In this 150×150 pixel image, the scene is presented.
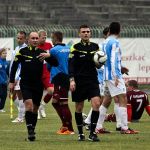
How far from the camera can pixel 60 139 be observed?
682 inches

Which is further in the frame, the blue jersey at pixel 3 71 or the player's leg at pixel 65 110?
the blue jersey at pixel 3 71

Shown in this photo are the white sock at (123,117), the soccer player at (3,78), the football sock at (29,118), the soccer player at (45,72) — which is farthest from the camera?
the soccer player at (3,78)

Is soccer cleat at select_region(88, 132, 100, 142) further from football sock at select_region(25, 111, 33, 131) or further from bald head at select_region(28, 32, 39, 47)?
bald head at select_region(28, 32, 39, 47)

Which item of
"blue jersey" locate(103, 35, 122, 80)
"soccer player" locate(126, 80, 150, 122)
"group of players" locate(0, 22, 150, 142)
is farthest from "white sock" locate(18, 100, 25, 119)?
"blue jersey" locate(103, 35, 122, 80)

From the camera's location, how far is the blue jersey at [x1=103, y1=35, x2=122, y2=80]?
1827 centimetres

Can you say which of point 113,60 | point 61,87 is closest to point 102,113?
point 61,87

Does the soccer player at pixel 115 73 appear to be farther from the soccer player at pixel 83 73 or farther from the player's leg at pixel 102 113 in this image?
the soccer player at pixel 83 73

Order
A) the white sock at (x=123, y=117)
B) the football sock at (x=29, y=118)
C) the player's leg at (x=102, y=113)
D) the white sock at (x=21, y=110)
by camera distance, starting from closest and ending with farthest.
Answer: the football sock at (x=29, y=118)
the white sock at (x=123, y=117)
the player's leg at (x=102, y=113)
the white sock at (x=21, y=110)

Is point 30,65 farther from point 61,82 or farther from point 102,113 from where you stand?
point 102,113

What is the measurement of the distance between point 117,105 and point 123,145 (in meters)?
2.94

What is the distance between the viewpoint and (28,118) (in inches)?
669

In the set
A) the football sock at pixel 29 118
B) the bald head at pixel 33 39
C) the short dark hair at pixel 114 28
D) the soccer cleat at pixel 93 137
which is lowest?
the soccer cleat at pixel 93 137

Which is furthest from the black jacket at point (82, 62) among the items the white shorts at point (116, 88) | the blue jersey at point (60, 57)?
the blue jersey at point (60, 57)

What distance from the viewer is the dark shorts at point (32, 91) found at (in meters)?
17.0
